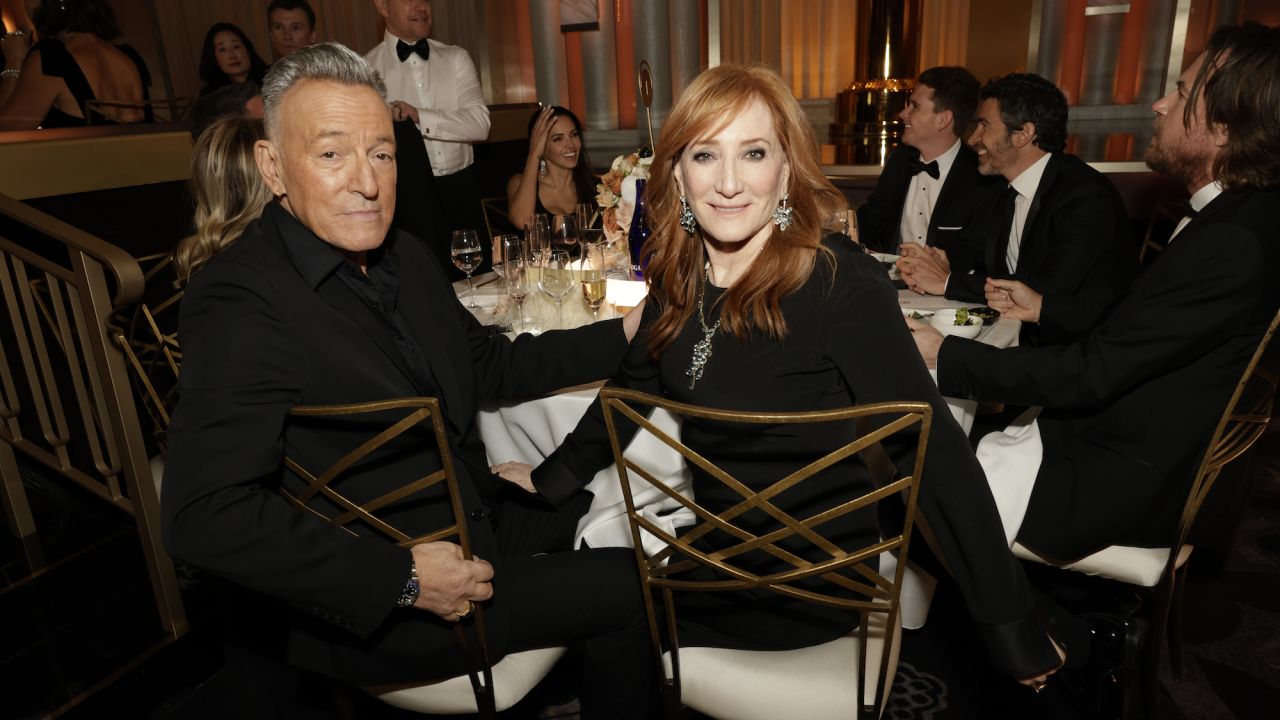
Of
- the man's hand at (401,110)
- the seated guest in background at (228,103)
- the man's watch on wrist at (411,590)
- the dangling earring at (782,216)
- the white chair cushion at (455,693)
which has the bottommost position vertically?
the white chair cushion at (455,693)

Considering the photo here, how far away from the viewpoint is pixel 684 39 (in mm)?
8469

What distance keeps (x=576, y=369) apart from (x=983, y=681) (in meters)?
1.34

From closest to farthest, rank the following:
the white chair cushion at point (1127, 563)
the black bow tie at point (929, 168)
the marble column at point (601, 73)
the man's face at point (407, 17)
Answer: the white chair cushion at point (1127, 563) → the black bow tie at point (929, 168) → the man's face at point (407, 17) → the marble column at point (601, 73)

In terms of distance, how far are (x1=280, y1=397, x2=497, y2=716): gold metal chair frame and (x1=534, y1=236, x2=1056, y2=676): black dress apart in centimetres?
37

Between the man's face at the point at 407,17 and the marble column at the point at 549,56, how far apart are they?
3.75 m

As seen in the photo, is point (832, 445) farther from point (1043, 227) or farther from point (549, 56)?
point (549, 56)

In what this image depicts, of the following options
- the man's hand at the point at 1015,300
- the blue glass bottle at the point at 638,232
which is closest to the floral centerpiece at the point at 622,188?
the blue glass bottle at the point at 638,232

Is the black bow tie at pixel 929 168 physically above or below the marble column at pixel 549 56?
below

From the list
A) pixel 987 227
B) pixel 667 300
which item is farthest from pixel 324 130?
pixel 987 227

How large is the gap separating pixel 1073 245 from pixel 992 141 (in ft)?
1.89

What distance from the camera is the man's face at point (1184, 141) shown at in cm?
186

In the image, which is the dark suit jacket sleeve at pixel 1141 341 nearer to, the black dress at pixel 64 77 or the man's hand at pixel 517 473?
the man's hand at pixel 517 473

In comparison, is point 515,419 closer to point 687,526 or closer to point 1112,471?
point 687,526

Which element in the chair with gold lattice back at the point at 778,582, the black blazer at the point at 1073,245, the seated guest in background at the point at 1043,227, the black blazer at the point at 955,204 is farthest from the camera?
the black blazer at the point at 955,204
